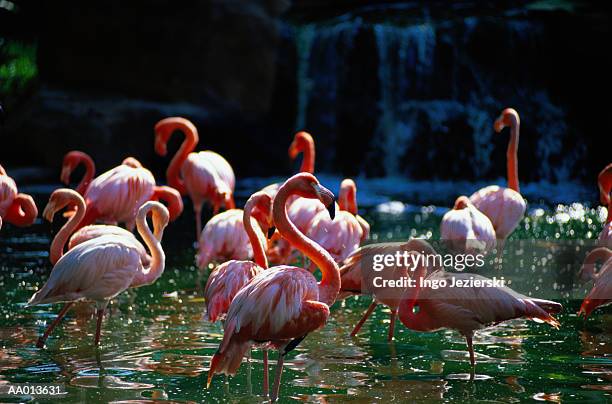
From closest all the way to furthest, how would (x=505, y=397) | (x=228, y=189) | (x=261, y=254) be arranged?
(x=505, y=397), (x=261, y=254), (x=228, y=189)

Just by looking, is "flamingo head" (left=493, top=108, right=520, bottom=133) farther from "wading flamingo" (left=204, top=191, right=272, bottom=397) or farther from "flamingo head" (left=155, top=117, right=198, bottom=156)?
"wading flamingo" (left=204, top=191, right=272, bottom=397)

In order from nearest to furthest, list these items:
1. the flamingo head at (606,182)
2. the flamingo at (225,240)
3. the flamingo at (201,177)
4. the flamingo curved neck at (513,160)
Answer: the flamingo at (225,240), the flamingo head at (606,182), the flamingo curved neck at (513,160), the flamingo at (201,177)

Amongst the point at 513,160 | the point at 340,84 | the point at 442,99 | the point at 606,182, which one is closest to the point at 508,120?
the point at 513,160

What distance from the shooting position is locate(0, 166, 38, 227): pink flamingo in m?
7.12

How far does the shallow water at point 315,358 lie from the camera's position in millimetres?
4594

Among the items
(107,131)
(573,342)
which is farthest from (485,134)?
(573,342)

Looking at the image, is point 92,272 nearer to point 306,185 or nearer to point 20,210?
point 306,185

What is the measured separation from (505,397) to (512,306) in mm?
651

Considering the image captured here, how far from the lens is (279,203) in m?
4.64

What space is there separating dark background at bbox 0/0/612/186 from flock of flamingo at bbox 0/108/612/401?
5.95 m

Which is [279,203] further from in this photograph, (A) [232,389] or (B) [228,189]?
(B) [228,189]
